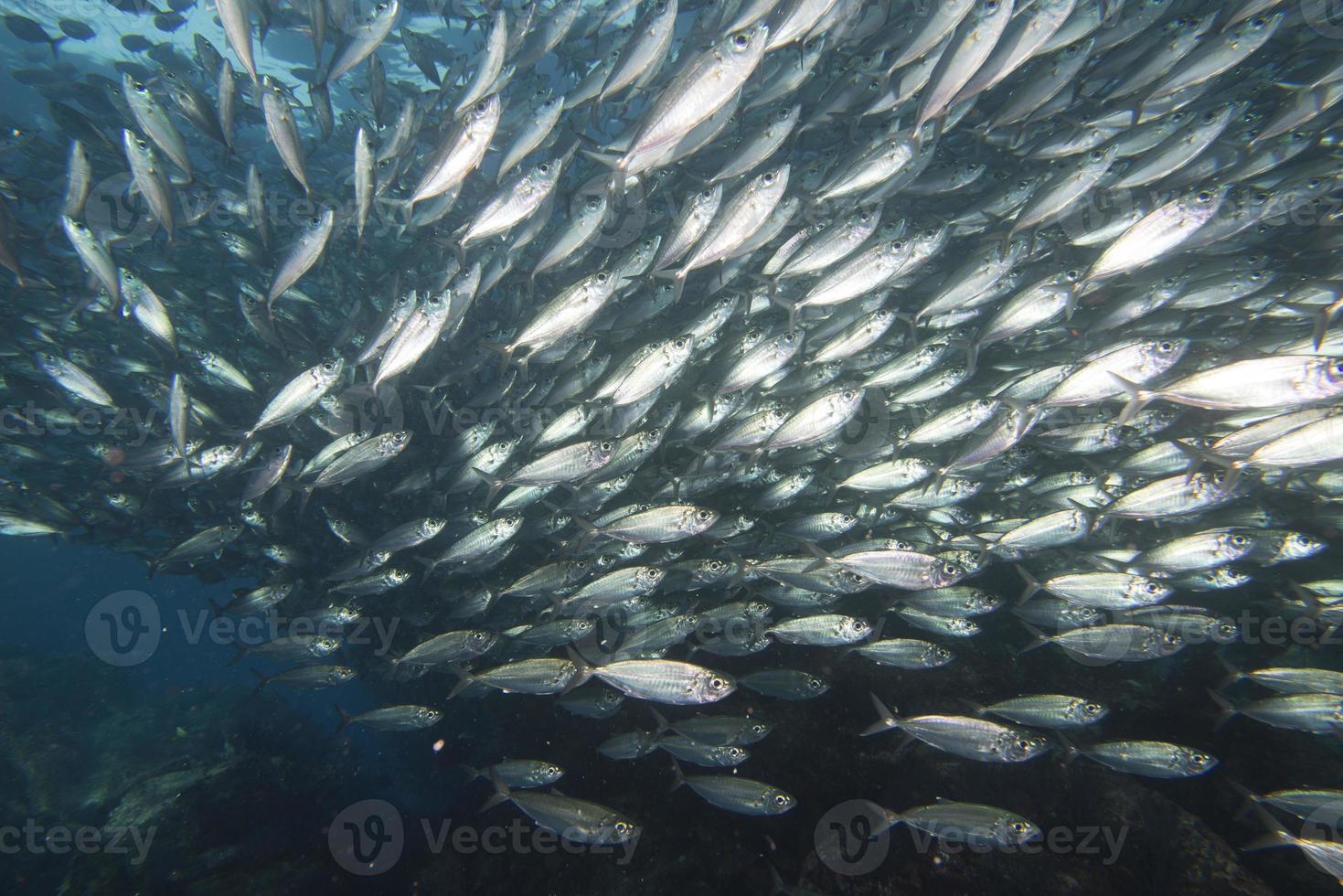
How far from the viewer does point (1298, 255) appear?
4.58 m

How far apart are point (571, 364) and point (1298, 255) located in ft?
22.3

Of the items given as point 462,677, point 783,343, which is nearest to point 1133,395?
point 783,343

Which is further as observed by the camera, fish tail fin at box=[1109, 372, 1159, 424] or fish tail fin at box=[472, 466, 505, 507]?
fish tail fin at box=[472, 466, 505, 507]

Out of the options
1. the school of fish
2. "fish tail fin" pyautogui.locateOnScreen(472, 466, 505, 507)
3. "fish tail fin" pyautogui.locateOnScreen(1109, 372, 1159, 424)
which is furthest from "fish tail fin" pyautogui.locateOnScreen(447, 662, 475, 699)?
"fish tail fin" pyautogui.locateOnScreen(1109, 372, 1159, 424)

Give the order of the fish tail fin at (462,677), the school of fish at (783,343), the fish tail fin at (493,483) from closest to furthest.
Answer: the school of fish at (783,343) → the fish tail fin at (493,483) → the fish tail fin at (462,677)

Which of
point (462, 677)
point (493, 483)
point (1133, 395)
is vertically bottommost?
point (462, 677)

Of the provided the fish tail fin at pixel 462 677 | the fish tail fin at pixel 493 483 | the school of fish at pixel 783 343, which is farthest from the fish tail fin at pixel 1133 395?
the fish tail fin at pixel 462 677

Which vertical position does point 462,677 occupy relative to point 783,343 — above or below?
below

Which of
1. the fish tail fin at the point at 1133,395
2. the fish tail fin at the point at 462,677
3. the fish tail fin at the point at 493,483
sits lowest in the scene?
the fish tail fin at the point at 462,677

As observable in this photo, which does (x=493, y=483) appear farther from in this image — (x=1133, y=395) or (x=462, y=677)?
(x=1133, y=395)

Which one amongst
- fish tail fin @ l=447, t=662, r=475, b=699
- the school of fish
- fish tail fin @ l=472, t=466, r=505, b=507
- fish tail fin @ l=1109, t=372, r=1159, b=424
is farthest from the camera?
fish tail fin @ l=447, t=662, r=475, b=699

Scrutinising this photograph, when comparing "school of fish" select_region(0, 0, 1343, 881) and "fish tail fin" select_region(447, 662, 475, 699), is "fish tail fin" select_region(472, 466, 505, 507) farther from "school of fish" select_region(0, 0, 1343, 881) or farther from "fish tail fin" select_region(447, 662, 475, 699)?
"fish tail fin" select_region(447, 662, 475, 699)

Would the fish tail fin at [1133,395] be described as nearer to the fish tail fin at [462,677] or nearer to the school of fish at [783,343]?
the school of fish at [783,343]

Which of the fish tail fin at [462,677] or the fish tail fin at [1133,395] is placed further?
the fish tail fin at [462,677]
